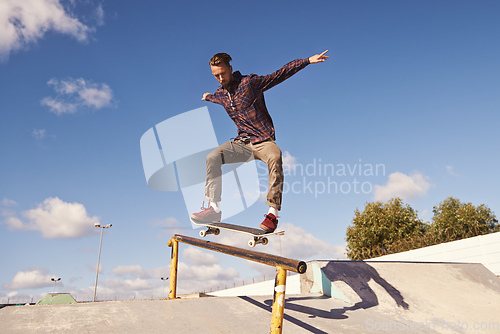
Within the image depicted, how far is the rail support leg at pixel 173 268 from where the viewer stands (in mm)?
5246

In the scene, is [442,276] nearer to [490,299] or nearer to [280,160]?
[490,299]

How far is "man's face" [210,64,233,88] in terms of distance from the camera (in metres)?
5.30

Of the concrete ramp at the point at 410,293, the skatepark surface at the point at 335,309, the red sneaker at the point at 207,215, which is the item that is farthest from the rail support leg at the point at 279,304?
the red sneaker at the point at 207,215

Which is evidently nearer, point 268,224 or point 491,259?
point 268,224

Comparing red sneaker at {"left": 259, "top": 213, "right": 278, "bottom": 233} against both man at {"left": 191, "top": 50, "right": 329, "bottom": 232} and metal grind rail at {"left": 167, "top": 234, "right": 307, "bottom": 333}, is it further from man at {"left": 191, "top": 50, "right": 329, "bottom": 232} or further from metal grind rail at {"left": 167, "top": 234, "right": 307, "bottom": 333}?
metal grind rail at {"left": 167, "top": 234, "right": 307, "bottom": 333}

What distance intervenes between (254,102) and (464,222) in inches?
1107

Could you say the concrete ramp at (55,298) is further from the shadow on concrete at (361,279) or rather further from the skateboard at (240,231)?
the shadow on concrete at (361,279)

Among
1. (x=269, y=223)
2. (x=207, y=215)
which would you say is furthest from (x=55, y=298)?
(x=269, y=223)

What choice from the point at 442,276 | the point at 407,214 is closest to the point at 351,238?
the point at 407,214

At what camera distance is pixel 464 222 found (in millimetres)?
27469

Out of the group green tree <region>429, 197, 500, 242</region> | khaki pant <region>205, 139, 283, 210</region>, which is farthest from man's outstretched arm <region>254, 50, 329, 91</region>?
green tree <region>429, 197, 500, 242</region>

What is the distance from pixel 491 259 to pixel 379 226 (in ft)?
51.9

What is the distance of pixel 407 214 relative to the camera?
31.8 m

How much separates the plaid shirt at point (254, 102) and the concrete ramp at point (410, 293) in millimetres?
2723
